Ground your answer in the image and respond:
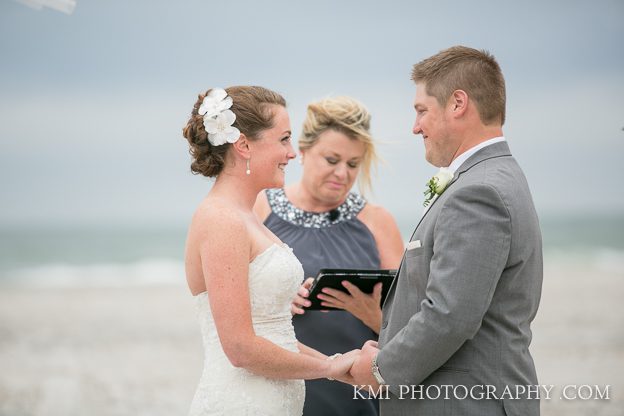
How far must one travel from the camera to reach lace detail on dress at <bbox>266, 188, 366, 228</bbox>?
4312mm

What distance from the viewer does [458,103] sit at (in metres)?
2.79

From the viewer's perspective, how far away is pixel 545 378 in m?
9.18

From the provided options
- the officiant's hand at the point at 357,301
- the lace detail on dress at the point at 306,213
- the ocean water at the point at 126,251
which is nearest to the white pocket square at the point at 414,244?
the officiant's hand at the point at 357,301

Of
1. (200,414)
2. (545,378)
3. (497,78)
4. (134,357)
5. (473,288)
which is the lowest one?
(134,357)

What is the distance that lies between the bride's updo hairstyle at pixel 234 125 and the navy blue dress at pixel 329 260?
45.9 inches

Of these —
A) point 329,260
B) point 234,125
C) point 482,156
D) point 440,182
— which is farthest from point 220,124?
point 329,260

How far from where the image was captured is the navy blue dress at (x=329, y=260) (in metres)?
4.04

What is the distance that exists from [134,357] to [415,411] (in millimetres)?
9025

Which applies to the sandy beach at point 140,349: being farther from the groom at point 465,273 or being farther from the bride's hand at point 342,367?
the groom at point 465,273

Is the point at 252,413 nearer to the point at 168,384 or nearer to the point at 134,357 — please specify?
the point at 168,384

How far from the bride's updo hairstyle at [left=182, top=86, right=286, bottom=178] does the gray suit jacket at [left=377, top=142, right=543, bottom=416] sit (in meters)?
0.81

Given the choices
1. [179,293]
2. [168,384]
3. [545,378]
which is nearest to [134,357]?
[168,384]

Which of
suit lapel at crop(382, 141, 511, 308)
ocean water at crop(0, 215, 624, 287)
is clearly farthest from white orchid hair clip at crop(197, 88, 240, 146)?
ocean water at crop(0, 215, 624, 287)

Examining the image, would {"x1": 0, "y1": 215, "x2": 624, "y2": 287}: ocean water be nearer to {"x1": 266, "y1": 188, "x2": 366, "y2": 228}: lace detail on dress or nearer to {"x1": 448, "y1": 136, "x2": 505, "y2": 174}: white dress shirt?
{"x1": 266, "y1": 188, "x2": 366, "y2": 228}: lace detail on dress
